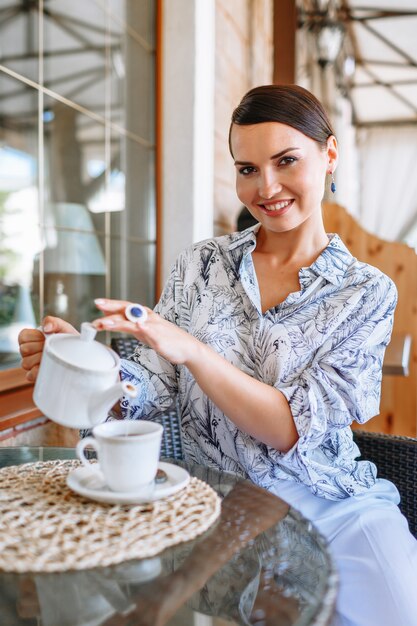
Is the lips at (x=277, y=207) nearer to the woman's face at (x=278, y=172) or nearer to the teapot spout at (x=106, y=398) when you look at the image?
the woman's face at (x=278, y=172)

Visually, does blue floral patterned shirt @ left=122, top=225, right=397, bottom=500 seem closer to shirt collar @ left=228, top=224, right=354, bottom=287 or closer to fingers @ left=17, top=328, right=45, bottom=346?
shirt collar @ left=228, top=224, right=354, bottom=287

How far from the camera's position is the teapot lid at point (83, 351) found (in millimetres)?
739

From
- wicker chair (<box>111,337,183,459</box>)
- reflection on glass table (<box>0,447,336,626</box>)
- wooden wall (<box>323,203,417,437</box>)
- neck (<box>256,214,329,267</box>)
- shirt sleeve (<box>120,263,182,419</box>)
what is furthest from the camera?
wooden wall (<box>323,203,417,437</box>)

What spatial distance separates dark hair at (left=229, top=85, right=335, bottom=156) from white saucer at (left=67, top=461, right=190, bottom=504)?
2.30ft

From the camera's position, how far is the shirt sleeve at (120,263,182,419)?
122 centimetres

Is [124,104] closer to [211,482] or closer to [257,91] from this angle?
[257,91]

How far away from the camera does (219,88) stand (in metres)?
2.79

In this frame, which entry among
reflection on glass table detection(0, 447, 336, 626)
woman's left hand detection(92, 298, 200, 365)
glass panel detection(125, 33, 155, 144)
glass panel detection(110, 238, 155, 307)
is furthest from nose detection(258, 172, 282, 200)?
glass panel detection(125, 33, 155, 144)

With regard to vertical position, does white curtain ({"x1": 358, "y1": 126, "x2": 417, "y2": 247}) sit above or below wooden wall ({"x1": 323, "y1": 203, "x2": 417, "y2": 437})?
above

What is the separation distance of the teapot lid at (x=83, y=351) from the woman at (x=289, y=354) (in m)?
0.18

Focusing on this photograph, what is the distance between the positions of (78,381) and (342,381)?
20.8 inches

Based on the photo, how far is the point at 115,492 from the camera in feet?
2.51

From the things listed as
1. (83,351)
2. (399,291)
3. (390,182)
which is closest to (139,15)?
(399,291)

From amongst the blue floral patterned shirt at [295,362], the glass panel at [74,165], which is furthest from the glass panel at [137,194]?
the blue floral patterned shirt at [295,362]
